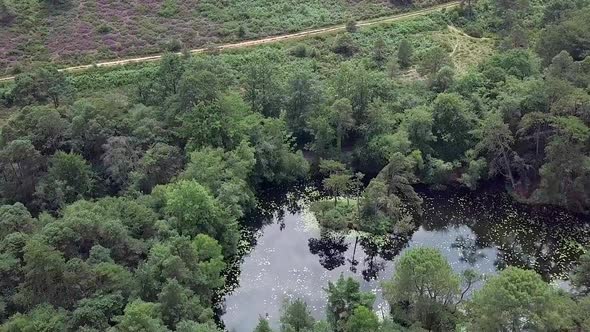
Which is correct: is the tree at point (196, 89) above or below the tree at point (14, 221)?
above

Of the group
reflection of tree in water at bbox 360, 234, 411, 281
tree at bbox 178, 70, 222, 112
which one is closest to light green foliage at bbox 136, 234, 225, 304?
reflection of tree in water at bbox 360, 234, 411, 281

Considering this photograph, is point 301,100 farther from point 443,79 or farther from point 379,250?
point 379,250

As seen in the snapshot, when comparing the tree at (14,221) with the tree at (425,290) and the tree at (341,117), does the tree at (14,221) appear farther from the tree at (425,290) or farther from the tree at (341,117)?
the tree at (341,117)

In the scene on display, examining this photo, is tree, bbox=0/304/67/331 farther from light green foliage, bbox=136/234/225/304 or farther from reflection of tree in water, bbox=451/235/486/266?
reflection of tree in water, bbox=451/235/486/266

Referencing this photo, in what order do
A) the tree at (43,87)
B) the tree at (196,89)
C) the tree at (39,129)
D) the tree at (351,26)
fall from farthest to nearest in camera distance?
the tree at (351,26), the tree at (43,87), the tree at (196,89), the tree at (39,129)

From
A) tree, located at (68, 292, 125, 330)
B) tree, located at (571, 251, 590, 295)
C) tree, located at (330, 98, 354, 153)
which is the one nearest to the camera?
tree, located at (68, 292, 125, 330)

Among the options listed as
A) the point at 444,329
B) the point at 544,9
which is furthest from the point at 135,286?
the point at 544,9

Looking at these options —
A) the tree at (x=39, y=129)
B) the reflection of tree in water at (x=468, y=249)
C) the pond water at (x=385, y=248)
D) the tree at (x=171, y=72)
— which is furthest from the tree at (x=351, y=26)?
the tree at (x=39, y=129)
